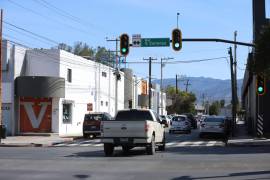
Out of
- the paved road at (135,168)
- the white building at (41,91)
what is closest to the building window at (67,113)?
the white building at (41,91)

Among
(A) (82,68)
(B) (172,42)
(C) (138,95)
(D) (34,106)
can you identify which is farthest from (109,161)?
(C) (138,95)

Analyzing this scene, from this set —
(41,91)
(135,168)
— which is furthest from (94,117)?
(135,168)

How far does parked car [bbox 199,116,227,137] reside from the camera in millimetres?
41812

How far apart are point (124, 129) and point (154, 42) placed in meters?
9.61

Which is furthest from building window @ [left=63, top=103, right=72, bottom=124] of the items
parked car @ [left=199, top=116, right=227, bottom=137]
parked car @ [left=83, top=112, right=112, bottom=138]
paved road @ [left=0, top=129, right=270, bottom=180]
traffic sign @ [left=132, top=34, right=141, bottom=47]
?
paved road @ [left=0, top=129, right=270, bottom=180]

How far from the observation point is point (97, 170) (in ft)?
57.5

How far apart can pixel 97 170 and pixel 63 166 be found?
1.79 metres

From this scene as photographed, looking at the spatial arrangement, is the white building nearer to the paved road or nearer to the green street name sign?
the green street name sign

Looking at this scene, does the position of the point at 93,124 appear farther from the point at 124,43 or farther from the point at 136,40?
the point at 124,43

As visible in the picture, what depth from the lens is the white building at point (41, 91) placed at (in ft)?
140

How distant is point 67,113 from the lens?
48.5 meters

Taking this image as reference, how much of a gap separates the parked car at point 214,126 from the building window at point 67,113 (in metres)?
11.9

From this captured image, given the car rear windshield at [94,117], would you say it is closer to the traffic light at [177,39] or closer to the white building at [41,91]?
the white building at [41,91]

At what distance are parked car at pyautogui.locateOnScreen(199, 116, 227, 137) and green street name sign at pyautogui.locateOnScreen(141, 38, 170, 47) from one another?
11311 millimetres
